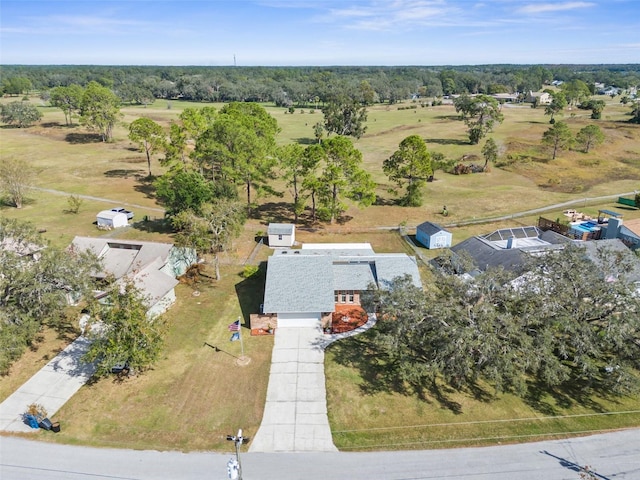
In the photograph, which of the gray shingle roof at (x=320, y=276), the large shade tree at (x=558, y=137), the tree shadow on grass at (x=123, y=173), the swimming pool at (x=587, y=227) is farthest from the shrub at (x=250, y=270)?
the large shade tree at (x=558, y=137)

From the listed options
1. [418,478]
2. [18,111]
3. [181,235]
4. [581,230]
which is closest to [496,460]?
[418,478]

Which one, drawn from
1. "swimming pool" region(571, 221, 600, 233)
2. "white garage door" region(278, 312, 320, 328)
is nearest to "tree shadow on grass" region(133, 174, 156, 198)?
"white garage door" region(278, 312, 320, 328)

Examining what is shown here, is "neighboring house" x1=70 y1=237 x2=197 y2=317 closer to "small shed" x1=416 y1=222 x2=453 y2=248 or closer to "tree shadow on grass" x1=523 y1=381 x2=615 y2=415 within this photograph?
"small shed" x1=416 y1=222 x2=453 y2=248

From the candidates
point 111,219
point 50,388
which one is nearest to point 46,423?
point 50,388

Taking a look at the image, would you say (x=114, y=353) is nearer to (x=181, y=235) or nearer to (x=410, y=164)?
(x=181, y=235)

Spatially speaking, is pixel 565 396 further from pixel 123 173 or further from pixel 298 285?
pixel 123 173
